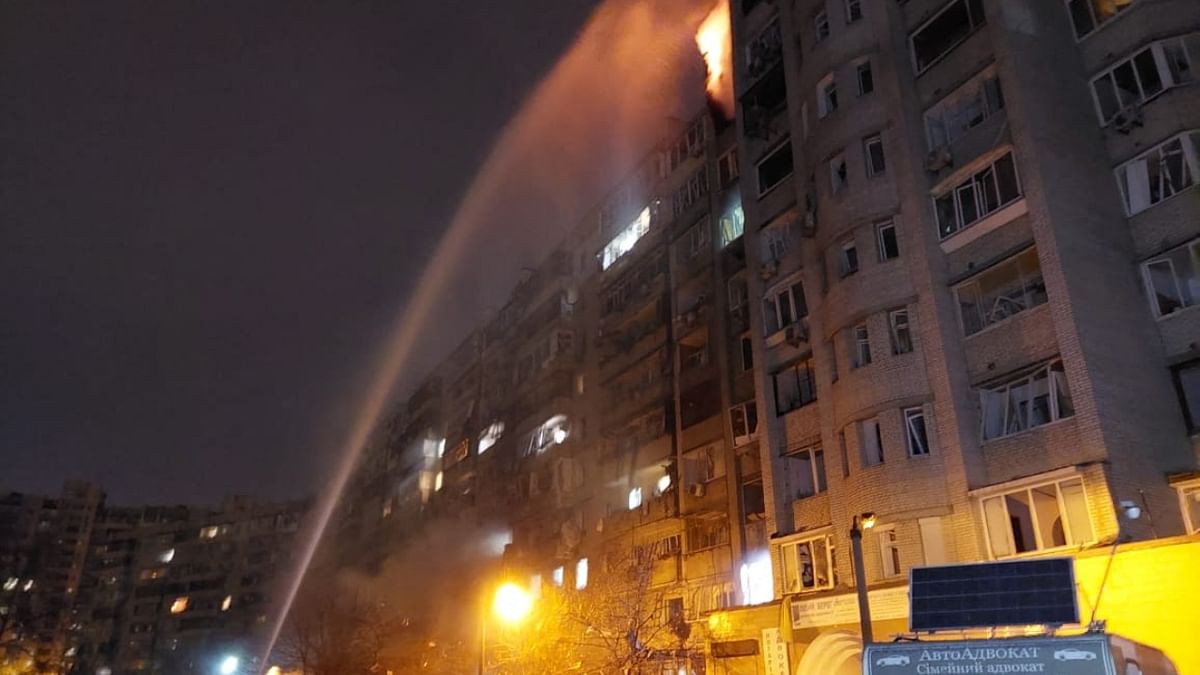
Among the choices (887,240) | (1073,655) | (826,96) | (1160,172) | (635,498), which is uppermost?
(826,96)

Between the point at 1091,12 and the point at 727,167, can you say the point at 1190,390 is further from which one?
the point at 727,167

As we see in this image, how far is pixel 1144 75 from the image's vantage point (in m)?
20.5

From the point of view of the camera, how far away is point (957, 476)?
20.1 meters

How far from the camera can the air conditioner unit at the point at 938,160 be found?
74.3 feet

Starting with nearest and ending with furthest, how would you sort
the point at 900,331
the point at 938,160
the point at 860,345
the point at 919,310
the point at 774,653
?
1. the point at 919,310
2. the point at 900,331
3. the point at 938,160
4. the point at 774,653
5. the point at 860,345

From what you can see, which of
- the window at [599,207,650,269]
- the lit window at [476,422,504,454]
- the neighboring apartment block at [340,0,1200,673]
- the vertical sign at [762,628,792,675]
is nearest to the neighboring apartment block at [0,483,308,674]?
the lit window at [476,422,504,454]

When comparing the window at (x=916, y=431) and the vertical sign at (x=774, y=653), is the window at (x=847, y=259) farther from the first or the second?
the vertical sign at (x=774, y=653)

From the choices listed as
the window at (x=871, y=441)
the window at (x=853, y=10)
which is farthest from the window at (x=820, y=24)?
the window at (x=871, y=441)

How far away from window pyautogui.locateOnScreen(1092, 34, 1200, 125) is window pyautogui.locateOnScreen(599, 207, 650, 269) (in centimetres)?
2218

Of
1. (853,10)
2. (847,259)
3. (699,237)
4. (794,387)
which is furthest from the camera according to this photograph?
(699,237)

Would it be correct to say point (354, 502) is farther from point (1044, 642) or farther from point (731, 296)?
point (1044, 642)

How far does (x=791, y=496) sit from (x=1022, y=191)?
1070 centimetres

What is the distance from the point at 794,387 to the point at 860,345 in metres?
4.25

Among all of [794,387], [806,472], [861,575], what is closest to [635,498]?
[794,387]
